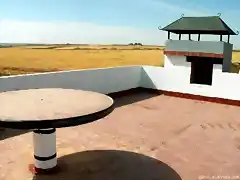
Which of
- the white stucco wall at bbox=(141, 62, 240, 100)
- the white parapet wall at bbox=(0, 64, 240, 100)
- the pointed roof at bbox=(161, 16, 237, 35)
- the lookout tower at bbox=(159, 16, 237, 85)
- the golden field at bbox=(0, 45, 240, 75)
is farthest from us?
the golden field at bbox=(0, 45, 240, 75)

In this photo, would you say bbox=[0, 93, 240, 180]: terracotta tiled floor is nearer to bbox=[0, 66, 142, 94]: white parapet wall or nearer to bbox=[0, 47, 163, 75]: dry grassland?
bbox=[0, 66, 142, 94]: white parapet wall

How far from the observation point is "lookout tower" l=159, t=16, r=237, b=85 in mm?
10508

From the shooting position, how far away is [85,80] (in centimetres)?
859

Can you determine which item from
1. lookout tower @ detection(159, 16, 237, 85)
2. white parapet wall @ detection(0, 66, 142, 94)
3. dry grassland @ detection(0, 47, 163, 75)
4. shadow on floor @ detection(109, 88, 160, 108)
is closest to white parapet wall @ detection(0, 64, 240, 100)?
white parapet wall @ detection(0, 66, 142, 94)

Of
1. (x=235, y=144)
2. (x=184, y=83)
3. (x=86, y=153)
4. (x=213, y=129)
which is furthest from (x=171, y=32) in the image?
(x=86, y=153)

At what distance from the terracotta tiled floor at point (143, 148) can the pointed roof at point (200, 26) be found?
5.30 m

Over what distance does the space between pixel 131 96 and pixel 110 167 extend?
5883mm

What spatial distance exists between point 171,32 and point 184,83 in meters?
3.62

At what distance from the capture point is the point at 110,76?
31.1 feet

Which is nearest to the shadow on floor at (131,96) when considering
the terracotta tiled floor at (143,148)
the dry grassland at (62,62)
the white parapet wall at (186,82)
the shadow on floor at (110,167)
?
the white parapet wall at (186,82)

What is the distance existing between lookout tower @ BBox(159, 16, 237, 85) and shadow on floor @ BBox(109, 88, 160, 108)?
1.53 m

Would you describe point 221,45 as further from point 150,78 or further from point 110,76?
point 110,76

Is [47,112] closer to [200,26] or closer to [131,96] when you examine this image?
[131,96]

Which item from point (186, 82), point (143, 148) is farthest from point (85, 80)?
point (143, 148)
